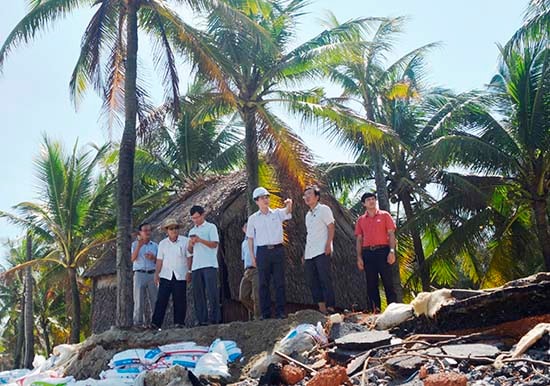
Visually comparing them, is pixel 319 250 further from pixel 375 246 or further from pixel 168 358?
pixel 168 358

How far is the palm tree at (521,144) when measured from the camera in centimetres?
1568

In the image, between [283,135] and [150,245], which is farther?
[283,135]

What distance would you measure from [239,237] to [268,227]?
5.08 m

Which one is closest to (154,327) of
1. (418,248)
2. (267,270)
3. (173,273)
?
(173,273)

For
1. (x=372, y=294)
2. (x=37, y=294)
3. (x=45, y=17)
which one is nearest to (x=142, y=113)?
(x=45, y=17)

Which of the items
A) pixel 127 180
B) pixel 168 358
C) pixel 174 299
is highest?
pixel 127 180

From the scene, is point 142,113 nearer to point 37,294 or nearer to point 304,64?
point 304,64

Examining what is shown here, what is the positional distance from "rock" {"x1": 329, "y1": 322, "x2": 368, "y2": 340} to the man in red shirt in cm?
155

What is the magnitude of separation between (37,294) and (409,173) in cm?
1958

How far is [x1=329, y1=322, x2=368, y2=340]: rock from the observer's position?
6.84 metres

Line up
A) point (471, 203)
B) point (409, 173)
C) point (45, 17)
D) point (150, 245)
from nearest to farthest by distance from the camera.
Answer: point (150, 245) < point (45, 17) < point (471, 203) < point (409, 173)

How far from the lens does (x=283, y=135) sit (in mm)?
12188

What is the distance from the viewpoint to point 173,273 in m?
9.19

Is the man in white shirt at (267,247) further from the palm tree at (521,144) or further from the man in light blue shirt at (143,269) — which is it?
the palm tree at (521,144)
